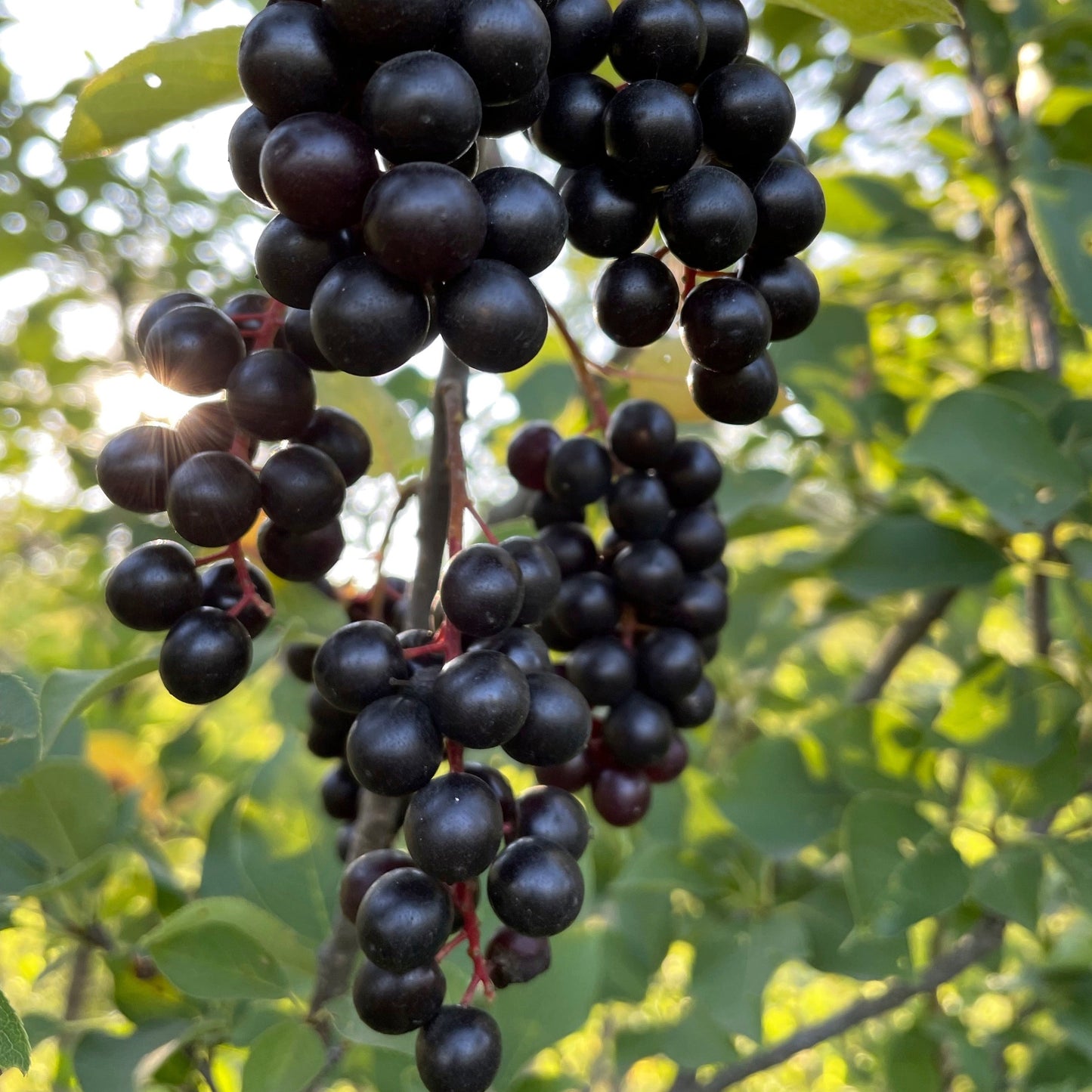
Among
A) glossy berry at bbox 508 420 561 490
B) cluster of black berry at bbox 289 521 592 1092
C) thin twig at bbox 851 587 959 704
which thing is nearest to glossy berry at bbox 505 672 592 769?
cluster of black berry at bbox 289 521 592 1092

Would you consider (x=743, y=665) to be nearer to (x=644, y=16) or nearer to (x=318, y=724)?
(x=318, y=724)

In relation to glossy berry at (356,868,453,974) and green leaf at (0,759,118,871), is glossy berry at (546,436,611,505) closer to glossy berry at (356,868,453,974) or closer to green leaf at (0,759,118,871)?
glossy berry at (356,868,453,974)

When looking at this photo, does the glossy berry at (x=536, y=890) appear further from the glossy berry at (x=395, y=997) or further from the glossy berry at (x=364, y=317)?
the glossy berry at (x=364, y=317)

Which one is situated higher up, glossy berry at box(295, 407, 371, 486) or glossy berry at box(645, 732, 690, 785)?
glossy berry at box(295, 407, 371, 486)

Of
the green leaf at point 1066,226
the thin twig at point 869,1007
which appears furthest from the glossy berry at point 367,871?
the green leaf at point 1066,226

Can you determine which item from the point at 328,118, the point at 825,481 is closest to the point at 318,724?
the point at 328,118
